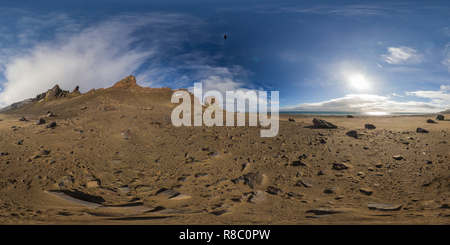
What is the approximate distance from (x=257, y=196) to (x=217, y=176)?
1848 millimetres

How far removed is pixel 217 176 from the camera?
268 inches

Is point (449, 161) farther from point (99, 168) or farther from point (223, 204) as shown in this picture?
point (99, 168)

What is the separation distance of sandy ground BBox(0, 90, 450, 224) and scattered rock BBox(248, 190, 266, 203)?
1.2 inches

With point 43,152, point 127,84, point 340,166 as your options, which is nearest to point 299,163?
point 340,166

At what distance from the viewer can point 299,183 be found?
629 cm

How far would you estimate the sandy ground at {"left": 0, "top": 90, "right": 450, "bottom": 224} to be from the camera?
14.5ft

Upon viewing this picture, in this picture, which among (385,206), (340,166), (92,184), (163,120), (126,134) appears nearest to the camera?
(385,206)

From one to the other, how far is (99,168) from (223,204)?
5.48 meters

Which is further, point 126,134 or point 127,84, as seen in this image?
point 127,84

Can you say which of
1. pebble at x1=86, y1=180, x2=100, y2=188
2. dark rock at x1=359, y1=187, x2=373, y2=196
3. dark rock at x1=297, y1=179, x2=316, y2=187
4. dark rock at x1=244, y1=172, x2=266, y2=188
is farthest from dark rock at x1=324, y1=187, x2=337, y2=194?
pebble at x1=86, y1=180, x2=100, y2=188

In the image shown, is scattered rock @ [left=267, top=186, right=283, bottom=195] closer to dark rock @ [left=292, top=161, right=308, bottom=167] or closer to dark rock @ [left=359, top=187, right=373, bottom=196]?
dark rock @ [left=292, top=161, right=308, bottom=167]

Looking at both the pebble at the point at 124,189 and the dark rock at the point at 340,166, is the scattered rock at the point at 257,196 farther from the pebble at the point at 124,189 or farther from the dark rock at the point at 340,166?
the pebble at the point at 124,189

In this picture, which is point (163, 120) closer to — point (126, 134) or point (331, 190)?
point (126, 134)

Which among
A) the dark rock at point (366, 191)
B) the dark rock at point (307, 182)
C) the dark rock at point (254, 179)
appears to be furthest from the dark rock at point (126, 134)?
the dark rock at point (366, 191)
